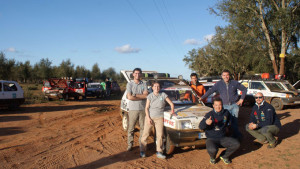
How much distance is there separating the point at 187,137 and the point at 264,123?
2.19 m

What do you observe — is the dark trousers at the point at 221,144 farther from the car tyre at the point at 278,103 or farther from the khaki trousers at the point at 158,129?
the car tyre at the point at 278,103

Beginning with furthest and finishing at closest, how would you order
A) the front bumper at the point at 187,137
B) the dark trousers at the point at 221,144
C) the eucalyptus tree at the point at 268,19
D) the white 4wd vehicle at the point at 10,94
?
the eucalyptus tree at the point at 268,19 → the white 4wd vehicle at the point at 10,94 → the front bumper at the point at 187,137 → the dark trousers at the point at 221,144

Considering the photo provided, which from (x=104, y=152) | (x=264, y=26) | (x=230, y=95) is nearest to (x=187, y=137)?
(x=230, y=95)

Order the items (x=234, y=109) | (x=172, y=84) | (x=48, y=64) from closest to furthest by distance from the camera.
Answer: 1. (x=234, y=109)
2. (x=172, y=84)
3. (x=48, y=64)

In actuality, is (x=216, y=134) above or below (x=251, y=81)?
below

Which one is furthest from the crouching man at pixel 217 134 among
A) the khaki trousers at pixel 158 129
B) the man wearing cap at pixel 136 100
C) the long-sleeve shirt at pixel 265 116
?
the man wearing cap at pixel 136 100

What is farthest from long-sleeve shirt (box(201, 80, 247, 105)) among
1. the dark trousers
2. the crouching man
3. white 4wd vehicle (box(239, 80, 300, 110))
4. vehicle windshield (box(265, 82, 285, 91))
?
vehicle windshield (box(265, 82, 285, 91))

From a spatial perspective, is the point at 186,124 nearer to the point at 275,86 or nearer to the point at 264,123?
the point at 264,123

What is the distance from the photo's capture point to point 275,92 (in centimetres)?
1277

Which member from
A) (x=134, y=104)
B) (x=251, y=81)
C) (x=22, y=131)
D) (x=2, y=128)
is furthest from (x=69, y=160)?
(x=251, y=81)

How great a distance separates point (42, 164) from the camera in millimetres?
5094

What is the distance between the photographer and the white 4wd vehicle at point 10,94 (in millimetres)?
12583

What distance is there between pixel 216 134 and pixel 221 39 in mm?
27210

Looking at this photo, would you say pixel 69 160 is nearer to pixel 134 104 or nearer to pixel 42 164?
pixel 42 164
